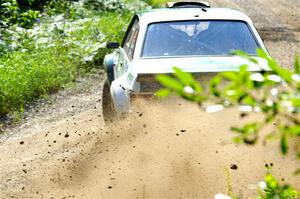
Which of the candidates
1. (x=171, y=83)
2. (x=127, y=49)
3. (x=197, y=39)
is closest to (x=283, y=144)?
(x=171, y=83)

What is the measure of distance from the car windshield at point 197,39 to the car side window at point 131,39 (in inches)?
10.8

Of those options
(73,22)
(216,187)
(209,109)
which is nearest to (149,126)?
(216,187)

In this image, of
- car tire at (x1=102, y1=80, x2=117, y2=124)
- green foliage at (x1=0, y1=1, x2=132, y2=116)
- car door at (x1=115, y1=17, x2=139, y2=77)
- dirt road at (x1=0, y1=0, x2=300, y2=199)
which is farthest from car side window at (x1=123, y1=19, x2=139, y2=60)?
green foliage at (x1=0, y1=1, x2=132, y2=116)

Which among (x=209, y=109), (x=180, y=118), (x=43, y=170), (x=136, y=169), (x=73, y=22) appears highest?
(x=209, y=109)

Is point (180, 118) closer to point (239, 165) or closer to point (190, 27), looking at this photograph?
point (239, 165)

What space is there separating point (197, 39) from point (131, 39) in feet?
3.65

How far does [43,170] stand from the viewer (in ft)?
22.1

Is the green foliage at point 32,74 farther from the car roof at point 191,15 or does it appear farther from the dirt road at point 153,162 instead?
the car roof at point 191,15

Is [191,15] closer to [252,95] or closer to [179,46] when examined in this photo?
[179,46]

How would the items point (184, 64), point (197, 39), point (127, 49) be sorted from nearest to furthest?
point (184, 64) → point (197, 39) → point (127, 49)

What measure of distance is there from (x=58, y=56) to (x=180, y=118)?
25.0ft

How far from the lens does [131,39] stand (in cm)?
746

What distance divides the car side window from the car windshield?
275 millimetres

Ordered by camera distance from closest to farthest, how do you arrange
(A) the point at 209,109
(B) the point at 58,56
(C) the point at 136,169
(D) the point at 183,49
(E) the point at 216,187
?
1. (A) the point at 209,109
2. (E) the point at 216,187
3. (C) the point at 136,169
4. (D) the point at 183,49
5. (B) the point at 58,56
